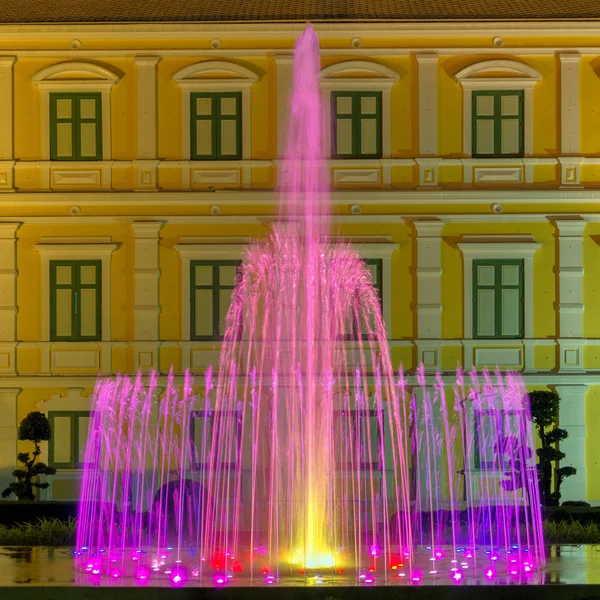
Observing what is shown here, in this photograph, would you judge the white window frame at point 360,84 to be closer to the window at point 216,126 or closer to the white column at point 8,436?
the window at point 216,126

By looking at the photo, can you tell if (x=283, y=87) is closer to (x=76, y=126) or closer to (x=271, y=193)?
(x=271, y=193)

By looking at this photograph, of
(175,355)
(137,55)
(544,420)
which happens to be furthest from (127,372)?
(544,420)

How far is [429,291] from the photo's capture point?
25.2 metres

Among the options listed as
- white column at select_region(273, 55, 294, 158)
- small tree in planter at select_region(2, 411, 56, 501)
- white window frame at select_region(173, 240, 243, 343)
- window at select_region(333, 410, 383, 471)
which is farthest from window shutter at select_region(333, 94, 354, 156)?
small tree in planter at select_region(2, 411, 56, 501)

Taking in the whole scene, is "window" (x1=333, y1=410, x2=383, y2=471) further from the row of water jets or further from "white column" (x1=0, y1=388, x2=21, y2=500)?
"white column" (x1=0, y1=388, x2=21, y2=500)

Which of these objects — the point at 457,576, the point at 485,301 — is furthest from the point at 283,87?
the point at 457,576

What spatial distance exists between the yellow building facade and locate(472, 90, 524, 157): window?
0.04 metres

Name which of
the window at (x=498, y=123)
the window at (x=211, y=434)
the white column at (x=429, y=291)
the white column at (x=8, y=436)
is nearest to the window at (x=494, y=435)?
the white column at (x=429, y=291)

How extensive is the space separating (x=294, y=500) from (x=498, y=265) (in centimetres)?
929

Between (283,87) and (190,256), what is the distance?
3459 millimetres

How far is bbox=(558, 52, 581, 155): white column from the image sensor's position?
25.2 meters

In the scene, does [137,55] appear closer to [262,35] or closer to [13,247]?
[262,35]

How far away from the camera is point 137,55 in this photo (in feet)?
83.3

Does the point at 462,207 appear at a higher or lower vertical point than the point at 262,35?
lower
